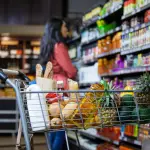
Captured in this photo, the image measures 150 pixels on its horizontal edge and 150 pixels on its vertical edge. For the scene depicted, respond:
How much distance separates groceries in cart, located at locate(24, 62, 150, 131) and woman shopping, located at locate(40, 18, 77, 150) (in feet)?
6.52

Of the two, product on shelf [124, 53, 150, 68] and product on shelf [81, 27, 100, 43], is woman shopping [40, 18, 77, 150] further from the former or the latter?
product on shelf [81, 27, 100, 43]

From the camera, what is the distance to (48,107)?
6.34 feet

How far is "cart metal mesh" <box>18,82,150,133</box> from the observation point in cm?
187

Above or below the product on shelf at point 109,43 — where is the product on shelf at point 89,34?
above

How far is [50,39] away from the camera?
4.30 metres

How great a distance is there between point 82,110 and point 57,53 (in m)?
2.30

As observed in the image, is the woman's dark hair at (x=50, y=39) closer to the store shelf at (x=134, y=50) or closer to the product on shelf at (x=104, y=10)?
the store shelf at (x=134, y=50)

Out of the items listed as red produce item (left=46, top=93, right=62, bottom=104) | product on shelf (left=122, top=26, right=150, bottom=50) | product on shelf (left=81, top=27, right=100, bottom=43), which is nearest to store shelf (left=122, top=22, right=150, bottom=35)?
product on shelf (left=122, top=26, right=150, bottom=50)

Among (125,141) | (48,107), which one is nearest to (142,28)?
(125,141)

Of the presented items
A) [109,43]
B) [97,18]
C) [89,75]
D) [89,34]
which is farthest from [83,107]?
[89,34]

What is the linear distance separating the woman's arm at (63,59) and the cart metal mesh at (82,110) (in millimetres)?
2082

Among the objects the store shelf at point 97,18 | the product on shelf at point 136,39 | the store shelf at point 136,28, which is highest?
the store shelf at point 97,18

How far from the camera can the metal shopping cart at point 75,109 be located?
185cm

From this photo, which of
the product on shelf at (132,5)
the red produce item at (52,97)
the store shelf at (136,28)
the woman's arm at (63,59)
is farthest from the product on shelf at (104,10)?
the red produce item at (52,97)
